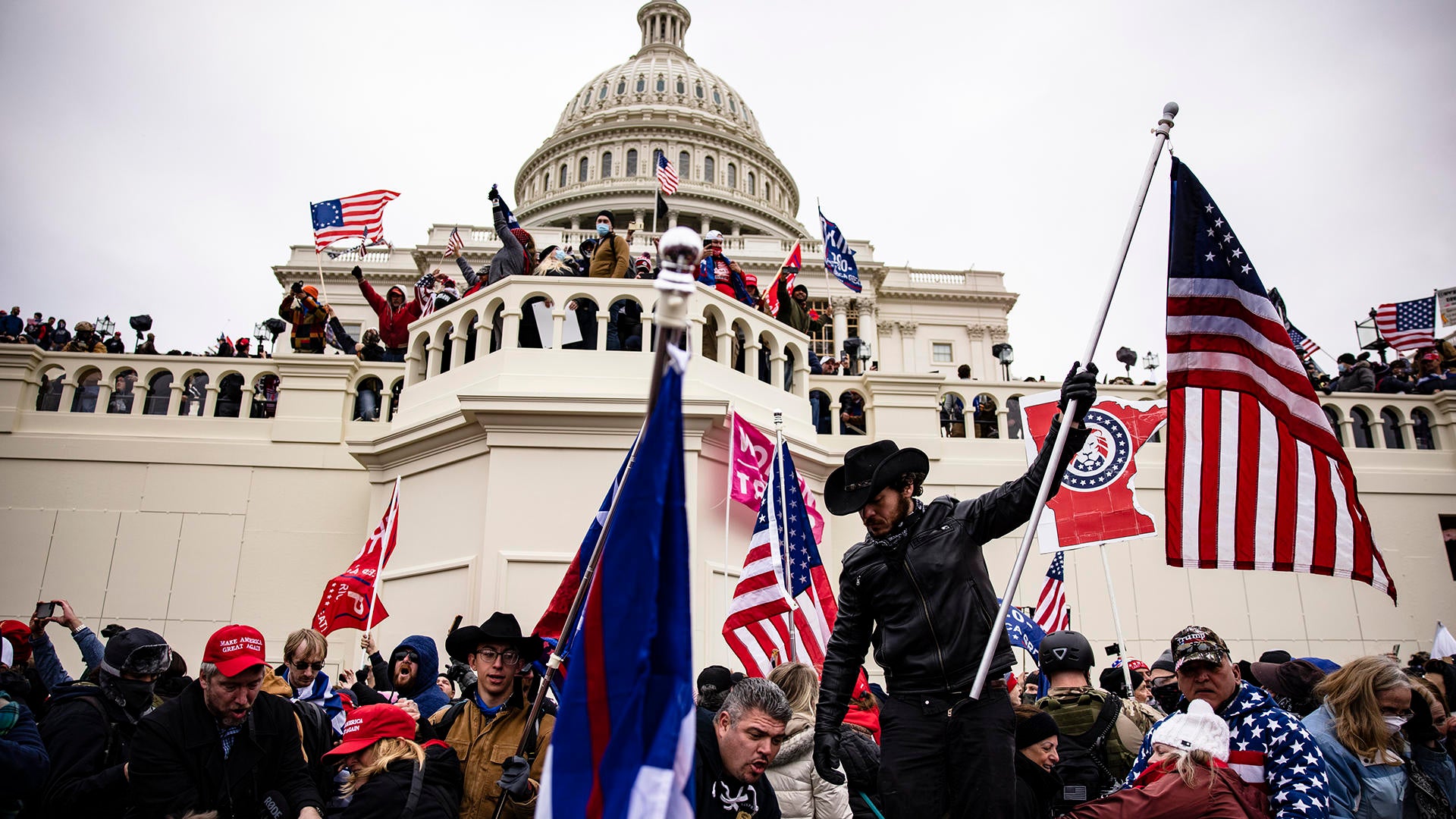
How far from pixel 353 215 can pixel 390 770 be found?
15.9 meters

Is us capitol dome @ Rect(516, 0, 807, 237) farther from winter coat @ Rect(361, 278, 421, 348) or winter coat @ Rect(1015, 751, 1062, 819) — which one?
winter coat @ Rect(1015, 751, 1062, 819)

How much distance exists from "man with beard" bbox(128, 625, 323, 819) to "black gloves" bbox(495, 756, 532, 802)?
99 cm

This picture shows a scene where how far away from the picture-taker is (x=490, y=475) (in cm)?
968

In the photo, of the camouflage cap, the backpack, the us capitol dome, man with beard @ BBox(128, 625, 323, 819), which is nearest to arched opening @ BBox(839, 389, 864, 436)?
the backpack

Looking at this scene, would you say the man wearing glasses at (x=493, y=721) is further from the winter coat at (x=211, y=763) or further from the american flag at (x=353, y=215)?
the american flag at (x=353, y=215)

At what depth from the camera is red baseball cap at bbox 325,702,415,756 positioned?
4.22m

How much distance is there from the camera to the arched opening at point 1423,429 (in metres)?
13.7

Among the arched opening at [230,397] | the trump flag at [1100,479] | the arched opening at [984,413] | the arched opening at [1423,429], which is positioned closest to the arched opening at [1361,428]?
the arched opening at [1423,429]

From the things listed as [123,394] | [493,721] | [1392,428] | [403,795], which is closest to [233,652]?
[403,795]

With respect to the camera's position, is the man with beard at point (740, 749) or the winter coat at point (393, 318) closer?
the man with beard at point (740, 749)

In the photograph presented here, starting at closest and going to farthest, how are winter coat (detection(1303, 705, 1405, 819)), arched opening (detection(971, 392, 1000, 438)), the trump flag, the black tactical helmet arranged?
winter coat (detection(1303, 705, 1405, 819)) → the black tactical helmet → the trump flag → arched opening (detection(971, 392, 1000, 438))

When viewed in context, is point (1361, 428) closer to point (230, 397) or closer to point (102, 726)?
point (102, 726)

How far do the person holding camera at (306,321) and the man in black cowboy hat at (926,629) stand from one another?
38.6 ft

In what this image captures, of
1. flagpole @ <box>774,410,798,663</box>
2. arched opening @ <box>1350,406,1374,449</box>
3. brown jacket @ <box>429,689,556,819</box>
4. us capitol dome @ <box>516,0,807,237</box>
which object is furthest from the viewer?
us capitol dome @ <box>516,0,807,237</box>
